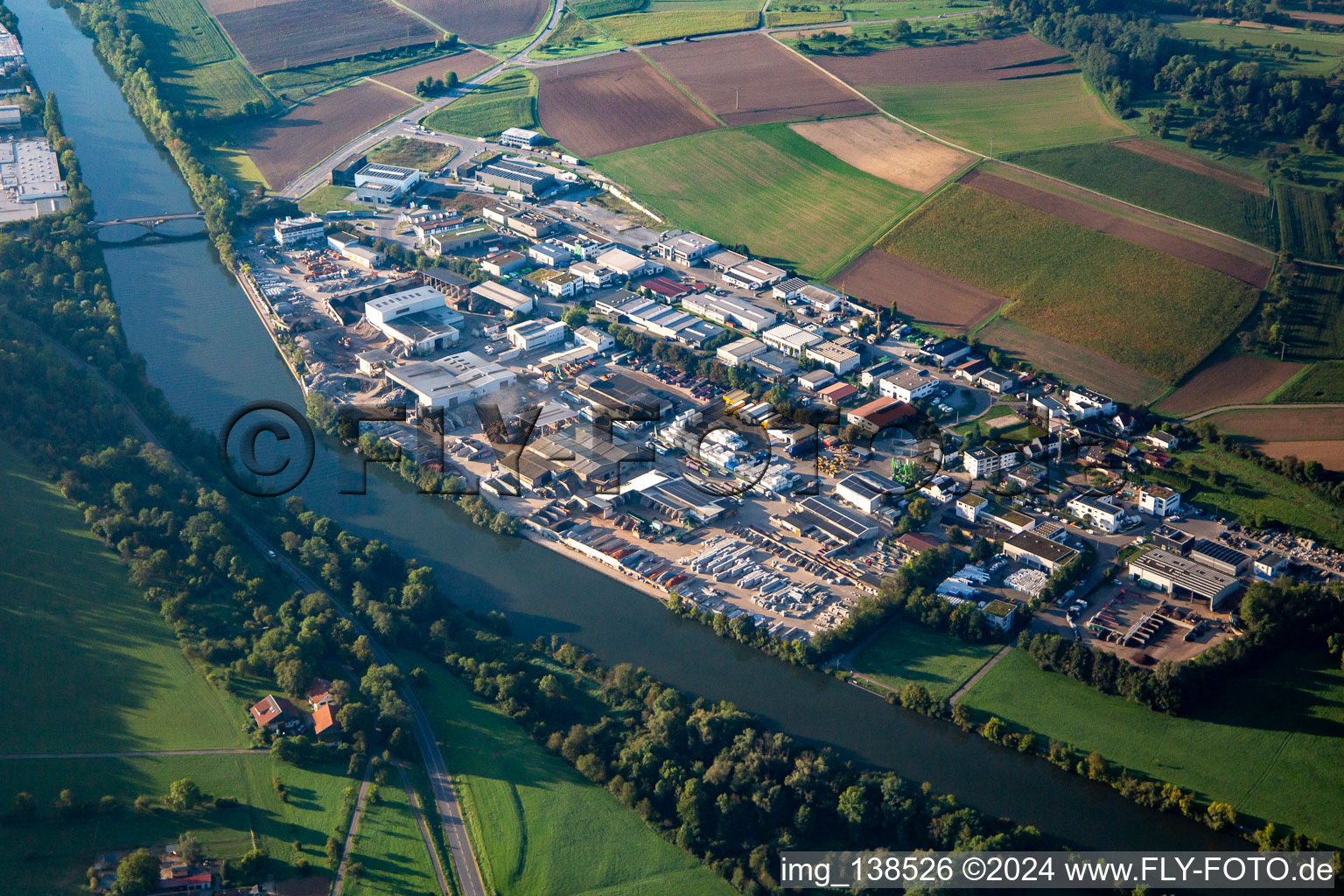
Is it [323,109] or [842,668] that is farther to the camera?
[323,109]

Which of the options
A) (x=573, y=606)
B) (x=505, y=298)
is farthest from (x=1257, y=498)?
(x=505, y=298)

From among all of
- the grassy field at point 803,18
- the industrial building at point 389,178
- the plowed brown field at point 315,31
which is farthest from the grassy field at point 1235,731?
the plowed brown field at point 315,31

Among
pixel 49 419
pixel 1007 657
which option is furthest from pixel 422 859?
pixel 49 419

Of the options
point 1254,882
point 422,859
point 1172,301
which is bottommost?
point 1254,882

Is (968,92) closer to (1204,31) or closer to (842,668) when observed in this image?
(1204,31)

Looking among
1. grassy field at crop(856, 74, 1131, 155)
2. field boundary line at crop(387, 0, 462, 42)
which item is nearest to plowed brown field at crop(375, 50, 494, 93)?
field boundary line at crop(387, 0, 462, 42)

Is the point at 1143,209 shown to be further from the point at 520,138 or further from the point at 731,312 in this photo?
the point at 520,138
